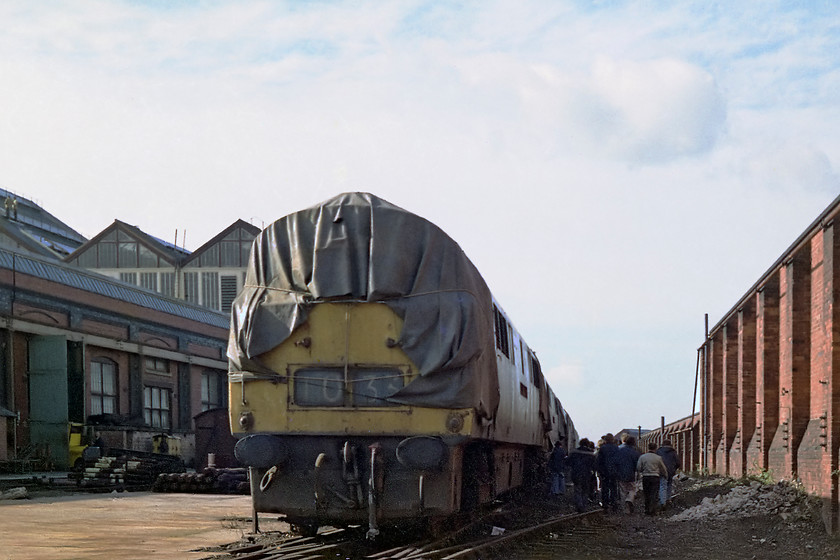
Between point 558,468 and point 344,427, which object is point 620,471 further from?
point 344,427

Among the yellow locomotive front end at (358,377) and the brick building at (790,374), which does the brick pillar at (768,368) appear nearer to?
the brick building at (790,374)

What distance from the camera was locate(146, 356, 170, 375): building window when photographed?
1439 inches

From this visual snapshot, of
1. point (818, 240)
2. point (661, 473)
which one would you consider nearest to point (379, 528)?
point (661, 473)

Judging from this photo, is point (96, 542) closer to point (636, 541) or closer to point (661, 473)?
point (636, 541)

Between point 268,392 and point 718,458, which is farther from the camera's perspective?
point 718,458

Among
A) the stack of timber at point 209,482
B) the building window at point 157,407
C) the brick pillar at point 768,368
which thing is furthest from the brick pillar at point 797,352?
the building window at point 157,407

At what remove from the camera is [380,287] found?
10.9 m

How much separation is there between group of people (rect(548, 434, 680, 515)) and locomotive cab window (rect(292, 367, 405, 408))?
9273 mm

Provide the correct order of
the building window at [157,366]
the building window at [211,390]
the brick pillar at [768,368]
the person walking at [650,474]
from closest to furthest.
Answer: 1. the person walking at [650,474]
2. the brick pillar at [768,368]
3. the building window at [157,366]
4. the building window at [211,390]

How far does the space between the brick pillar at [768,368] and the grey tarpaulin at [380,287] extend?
45.2ft

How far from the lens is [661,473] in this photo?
63.3 feet

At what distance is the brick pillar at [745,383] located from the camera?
2638 cm

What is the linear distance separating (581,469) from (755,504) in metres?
3.33

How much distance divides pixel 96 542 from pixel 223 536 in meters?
1.56
